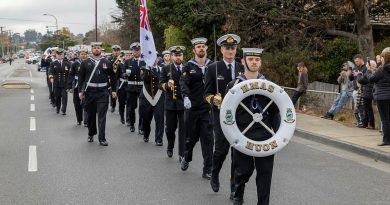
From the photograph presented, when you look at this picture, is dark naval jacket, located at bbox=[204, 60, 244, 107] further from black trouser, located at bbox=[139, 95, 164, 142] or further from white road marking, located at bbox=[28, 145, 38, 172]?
black trouser, located at bbox=[139, 95, 164, 142]

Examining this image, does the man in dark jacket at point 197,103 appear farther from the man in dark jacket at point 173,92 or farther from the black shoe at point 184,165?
the man in dark jacket at point 173,92

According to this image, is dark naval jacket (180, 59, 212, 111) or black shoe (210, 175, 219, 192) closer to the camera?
black shoe (210, 175, 219, 192)

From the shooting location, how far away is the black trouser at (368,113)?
42.4 feet

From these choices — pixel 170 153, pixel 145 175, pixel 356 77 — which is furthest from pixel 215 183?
pixel 356 77

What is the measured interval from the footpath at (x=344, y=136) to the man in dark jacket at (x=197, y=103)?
11.5 ft

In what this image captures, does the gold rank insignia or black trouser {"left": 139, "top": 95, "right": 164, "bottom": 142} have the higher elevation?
the gold rank insignia

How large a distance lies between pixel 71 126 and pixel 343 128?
6.50 meters

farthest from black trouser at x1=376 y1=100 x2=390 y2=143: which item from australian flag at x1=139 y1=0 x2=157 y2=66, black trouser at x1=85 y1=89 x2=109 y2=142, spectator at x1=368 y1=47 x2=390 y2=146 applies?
black trouser at x1=85 y1=89 x2=109 y2=142

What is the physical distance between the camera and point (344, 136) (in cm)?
1199

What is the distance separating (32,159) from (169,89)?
2535 millimetres

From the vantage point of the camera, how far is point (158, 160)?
9492 millimetres

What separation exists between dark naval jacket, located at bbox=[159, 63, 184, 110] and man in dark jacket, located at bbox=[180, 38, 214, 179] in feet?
3.74

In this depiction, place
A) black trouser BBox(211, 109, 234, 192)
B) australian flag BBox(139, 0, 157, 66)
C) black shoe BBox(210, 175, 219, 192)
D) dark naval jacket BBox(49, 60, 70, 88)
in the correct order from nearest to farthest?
black trouser BBox(211, 109, 234, 192)
black shoe BBox(210, 175, 219, 192)
australian flag BBox(139, 0, 157, 66)
dark naval jacket BBox(49, 60, 70, 88)

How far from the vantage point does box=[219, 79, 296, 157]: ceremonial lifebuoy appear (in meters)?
5.46
